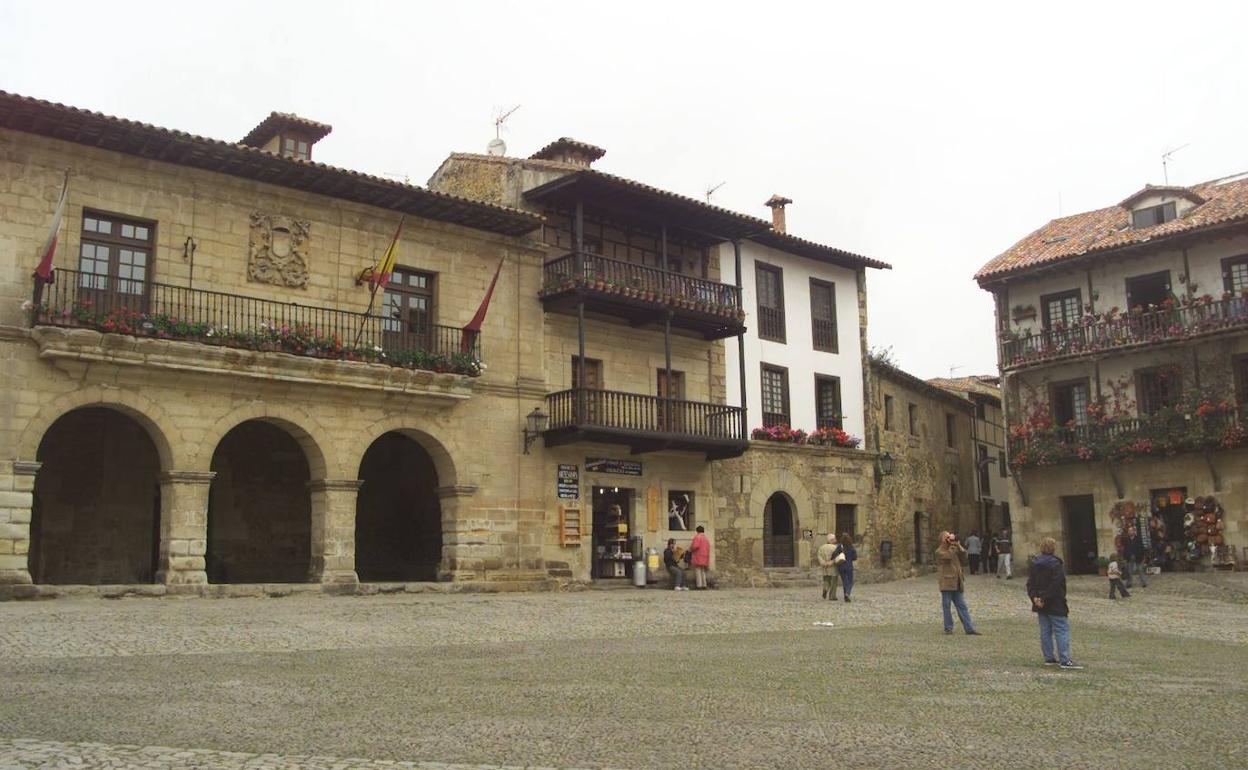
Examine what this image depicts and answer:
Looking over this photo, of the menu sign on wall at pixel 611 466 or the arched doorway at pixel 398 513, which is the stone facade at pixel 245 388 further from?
the menu sign on wall at pixel 611 466

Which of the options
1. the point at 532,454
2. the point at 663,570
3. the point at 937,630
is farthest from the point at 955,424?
the point at 937,630

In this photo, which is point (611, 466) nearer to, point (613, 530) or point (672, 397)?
point (613, 530)

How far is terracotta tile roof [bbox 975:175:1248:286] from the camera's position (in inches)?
1141

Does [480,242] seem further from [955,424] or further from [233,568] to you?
[955,424]

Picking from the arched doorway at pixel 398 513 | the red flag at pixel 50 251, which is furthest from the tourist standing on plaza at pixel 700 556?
the red flag at pixel 50 251

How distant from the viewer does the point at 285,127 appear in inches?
931

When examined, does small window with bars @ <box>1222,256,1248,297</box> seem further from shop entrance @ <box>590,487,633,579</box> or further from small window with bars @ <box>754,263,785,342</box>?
shop entrance @ <box>590,487,633,579</box>

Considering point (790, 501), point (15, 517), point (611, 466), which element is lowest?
point (15, 517)

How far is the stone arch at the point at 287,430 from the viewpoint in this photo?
63.6 ft

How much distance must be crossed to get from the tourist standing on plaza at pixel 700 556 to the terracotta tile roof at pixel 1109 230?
13.8 m

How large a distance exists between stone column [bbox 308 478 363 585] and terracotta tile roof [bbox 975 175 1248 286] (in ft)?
66.8

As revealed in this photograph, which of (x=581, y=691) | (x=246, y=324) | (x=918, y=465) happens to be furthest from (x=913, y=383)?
(x=581, y=691)

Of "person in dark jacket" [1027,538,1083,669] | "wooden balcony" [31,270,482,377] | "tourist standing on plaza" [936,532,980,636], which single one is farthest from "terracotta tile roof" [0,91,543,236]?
"person in dark jacket" [1027,538,1083,669]

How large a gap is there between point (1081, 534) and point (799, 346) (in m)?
9.89
